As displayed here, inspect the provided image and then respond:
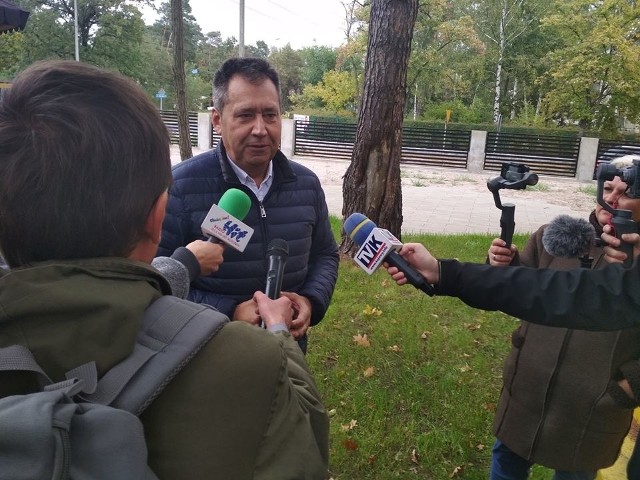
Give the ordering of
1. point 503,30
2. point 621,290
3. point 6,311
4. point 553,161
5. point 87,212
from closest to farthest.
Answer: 1. point 6,311
2. point 87,212
3. point 621,290
4. point 553,161
5. point 503,30

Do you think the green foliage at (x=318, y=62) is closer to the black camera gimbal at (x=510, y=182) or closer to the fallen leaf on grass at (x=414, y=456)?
the fallen leaf on grass at (x=414, y=456)

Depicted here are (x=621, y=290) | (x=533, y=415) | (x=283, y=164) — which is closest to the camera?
(x=621, y=290)

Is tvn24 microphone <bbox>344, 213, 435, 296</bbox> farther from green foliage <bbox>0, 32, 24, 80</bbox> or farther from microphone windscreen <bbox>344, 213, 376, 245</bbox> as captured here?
green foliage <bbox>0, 32, 24, 80</bbox>

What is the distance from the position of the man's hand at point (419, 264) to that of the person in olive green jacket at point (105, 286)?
1.10 meters

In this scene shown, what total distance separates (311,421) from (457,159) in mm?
20707

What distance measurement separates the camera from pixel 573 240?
7.51 feet

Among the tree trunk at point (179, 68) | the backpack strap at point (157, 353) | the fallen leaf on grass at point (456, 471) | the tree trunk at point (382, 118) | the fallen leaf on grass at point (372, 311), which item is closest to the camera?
the backpack strap at point (157, 353)

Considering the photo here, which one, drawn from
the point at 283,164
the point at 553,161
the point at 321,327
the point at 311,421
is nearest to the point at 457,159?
the point at 553,161

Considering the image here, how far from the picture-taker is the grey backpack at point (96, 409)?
2.48 ft

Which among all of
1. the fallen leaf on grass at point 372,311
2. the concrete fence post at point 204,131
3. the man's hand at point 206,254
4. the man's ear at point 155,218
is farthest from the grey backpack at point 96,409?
the concrete fence post at point 204,131

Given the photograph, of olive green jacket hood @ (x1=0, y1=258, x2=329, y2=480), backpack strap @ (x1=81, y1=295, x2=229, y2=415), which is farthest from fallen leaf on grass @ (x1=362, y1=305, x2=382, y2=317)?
backpack strap @ (x1=81, y1=295, x2=229, y2=415)

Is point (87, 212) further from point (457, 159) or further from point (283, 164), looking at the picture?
point (457, 159)

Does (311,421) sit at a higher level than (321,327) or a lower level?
higher

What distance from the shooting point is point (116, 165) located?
99 centimetres
